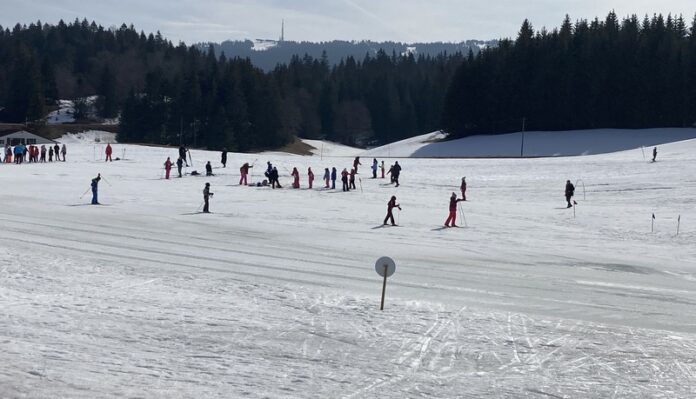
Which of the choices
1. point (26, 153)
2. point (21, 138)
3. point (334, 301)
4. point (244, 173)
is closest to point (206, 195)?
point (244, 173)

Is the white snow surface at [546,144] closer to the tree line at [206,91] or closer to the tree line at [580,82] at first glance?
the tree line at [580,82]

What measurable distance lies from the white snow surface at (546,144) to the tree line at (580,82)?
300 centimetres

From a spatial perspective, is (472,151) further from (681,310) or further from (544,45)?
(681,310)

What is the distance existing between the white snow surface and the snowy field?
44.3 m

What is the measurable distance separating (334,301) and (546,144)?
72927mm

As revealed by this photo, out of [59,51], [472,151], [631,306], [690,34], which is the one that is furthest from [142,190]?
[59,51]

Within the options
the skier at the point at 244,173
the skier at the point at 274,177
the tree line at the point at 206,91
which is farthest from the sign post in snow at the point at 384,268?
the tree line at the point at 206,91

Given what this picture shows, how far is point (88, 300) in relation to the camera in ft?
50.6

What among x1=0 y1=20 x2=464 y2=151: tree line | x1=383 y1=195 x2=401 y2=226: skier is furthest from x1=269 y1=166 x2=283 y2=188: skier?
x1=0 y1=20 x2=464 y2=151: tree line

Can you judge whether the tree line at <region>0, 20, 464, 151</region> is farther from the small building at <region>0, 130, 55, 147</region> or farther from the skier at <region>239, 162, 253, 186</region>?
the skier at <region>239, 162, 253, 186</region>

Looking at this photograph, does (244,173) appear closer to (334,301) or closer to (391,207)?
(391,207)

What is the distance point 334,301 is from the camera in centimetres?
1628

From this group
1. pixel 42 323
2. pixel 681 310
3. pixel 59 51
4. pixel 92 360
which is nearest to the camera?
pixel 92 360

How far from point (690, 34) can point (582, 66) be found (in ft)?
49.2
